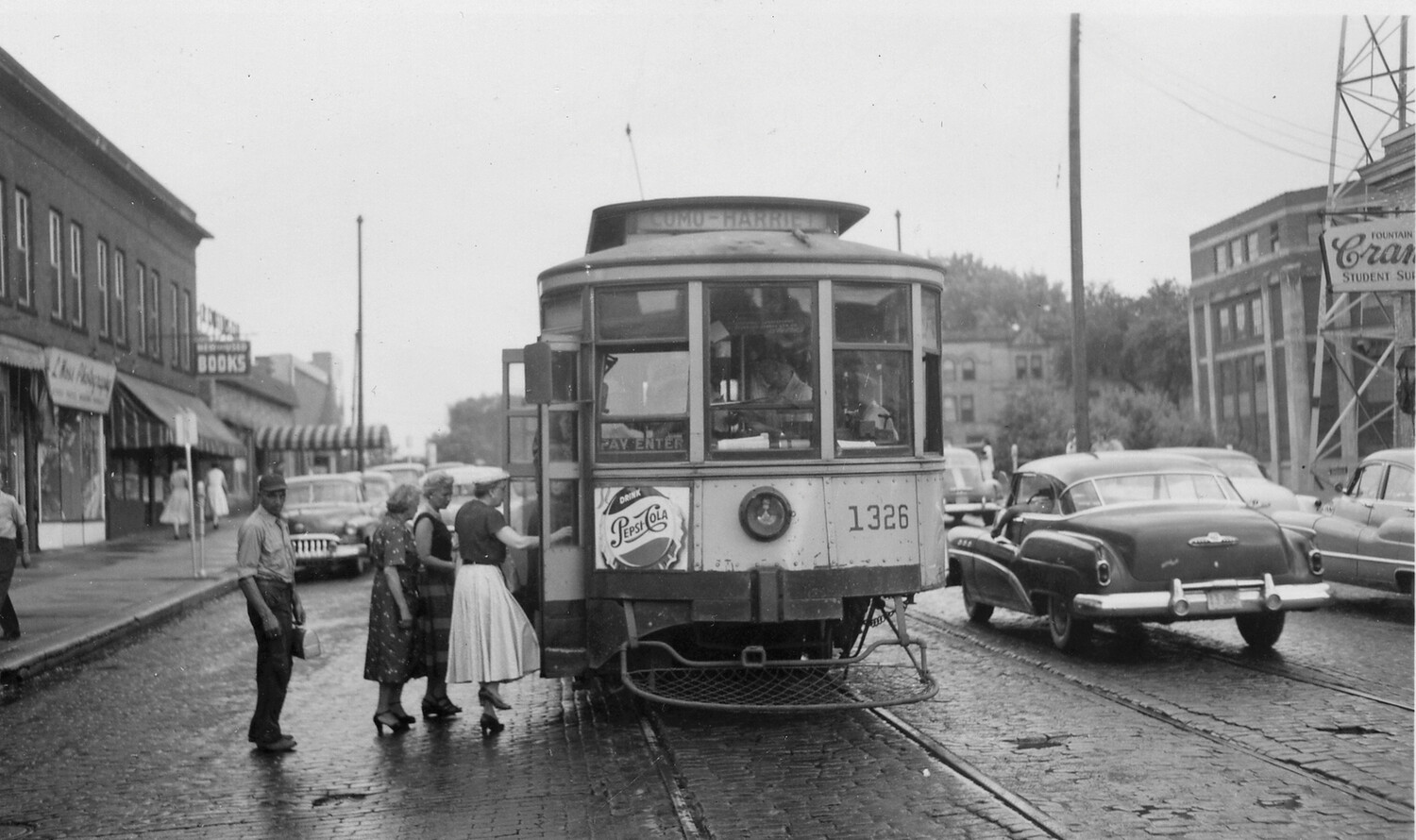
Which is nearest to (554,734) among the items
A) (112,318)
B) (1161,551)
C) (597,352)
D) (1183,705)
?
(597,352)

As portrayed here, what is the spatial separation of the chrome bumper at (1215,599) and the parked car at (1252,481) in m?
4.26

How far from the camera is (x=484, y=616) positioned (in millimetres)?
8664

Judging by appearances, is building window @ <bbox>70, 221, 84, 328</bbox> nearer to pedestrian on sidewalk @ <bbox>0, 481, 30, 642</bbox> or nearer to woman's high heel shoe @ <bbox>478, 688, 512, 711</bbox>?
pedestrian on sidewalk @ <bbox>0, 481, 30, 642</bbox>

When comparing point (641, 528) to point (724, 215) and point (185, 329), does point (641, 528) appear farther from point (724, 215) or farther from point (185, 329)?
point (185, 329)

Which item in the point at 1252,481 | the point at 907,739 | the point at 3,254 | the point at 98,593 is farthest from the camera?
the point at 3,254

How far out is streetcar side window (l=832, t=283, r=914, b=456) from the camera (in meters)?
8.72

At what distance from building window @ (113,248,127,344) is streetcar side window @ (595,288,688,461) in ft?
81.1

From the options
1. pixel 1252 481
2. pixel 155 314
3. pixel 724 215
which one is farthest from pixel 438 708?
pixel 155 314

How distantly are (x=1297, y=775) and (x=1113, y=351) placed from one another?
6567cm

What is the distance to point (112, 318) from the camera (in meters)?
30.3

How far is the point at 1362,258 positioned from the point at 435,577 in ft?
47.2

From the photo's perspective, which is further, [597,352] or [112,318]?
[112,318]

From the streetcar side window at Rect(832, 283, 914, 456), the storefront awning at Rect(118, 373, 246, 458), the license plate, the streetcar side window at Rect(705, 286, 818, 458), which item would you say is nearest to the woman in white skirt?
the streetcar side window at Rect(705, 286, 818, 458)

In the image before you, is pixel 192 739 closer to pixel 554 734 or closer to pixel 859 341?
pixel 554 734
